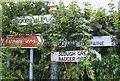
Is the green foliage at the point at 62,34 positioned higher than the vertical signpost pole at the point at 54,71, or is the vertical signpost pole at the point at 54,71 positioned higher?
the green foliage at the point at 62,34

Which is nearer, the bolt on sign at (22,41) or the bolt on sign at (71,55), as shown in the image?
the bolt on sign at (71,55)

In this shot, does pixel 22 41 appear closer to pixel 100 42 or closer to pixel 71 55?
pixel 71 55

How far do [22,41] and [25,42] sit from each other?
0.03 m

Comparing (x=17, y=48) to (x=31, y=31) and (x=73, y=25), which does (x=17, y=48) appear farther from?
(x=73, y=25)

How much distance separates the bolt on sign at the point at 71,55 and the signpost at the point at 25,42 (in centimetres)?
17

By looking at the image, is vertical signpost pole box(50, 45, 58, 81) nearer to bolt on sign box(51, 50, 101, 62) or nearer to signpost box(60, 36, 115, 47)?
bolt on sign box(51, 50, 101, 62)

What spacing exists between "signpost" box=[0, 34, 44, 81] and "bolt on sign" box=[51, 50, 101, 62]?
6.5 inches

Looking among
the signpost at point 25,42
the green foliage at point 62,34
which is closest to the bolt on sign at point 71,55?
the green foliage at point 62,34

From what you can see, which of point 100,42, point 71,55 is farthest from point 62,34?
point 100,42

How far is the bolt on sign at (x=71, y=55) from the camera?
1.97 m

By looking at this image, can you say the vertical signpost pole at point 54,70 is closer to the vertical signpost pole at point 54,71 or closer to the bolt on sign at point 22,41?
the vertical signpost pole at point 54,71

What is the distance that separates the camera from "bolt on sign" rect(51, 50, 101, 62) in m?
1.97

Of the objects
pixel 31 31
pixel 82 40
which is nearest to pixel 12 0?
pixel 31 31

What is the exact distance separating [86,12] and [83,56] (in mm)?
360
